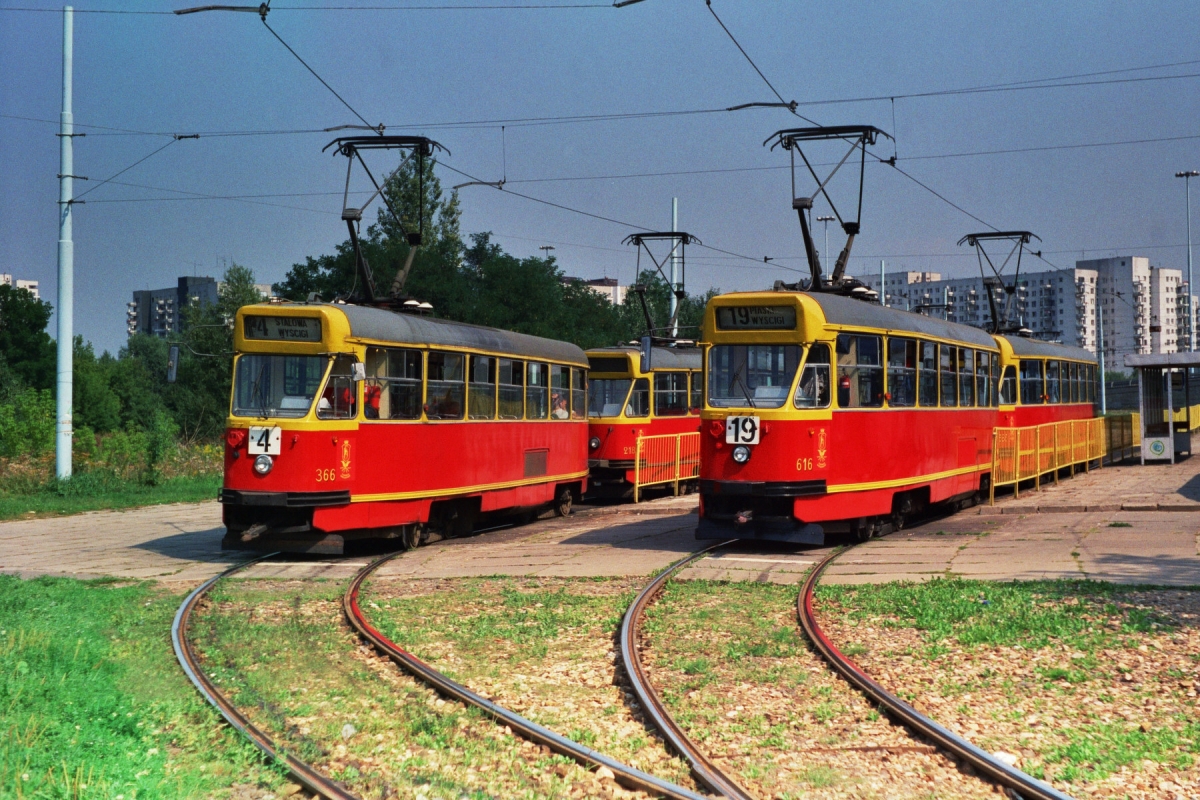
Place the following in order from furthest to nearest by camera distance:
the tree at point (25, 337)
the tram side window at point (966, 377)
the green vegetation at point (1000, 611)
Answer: the tree at point (25, 337), the tram side window at point (966, 377), the green vegetation at point (1000, 611)

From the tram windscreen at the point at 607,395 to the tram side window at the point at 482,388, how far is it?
21.0 ft

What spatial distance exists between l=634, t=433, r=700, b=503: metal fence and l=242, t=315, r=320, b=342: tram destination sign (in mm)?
9617

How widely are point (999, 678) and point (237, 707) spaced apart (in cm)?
482

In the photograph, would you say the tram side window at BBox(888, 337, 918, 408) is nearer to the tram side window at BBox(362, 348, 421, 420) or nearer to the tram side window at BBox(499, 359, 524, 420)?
the tram side window at BBox(499, 359, 524, 420)

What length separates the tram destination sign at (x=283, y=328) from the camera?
14438 millimetres

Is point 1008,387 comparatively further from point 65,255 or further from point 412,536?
point 65,255

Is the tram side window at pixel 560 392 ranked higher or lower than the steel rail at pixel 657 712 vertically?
higher

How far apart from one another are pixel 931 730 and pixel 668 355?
759 inches

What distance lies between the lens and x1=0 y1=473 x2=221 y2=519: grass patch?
21547 millimetres

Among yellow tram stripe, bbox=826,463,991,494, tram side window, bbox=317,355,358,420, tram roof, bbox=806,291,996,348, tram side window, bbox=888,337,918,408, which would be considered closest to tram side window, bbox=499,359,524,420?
tram side window, bbox=317,355,358,420

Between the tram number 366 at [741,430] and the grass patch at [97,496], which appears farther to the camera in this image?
the grass patch at [97,496]

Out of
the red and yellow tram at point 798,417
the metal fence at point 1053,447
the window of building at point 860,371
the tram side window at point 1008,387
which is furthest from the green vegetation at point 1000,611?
the tram side window at point 1008,387

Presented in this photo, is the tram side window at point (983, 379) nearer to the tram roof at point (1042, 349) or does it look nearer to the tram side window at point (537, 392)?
the tram roof at point (1042, 349)

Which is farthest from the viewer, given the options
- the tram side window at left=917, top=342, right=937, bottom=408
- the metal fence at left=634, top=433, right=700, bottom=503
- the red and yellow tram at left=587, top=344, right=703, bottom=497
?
the red and yellow tram at left=587, top=344, right=703, bottom=497
